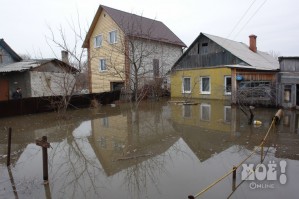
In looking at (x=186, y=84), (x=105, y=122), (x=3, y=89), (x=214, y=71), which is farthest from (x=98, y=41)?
→ (x=105, y=122)

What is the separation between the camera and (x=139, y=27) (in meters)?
24.6

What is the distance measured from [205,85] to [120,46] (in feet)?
28.3

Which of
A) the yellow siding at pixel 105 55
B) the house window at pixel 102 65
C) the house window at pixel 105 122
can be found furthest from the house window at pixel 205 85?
the house window at pixel 105 122

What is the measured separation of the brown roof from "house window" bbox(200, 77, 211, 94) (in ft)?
21.4

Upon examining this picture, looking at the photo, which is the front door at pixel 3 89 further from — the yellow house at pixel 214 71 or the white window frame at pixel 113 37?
the yellow house at pixel 214 71

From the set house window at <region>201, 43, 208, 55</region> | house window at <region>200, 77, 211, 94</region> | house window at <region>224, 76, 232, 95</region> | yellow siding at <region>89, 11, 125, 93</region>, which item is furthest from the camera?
yellow siding at <region>89, 11, 125, 93</region>

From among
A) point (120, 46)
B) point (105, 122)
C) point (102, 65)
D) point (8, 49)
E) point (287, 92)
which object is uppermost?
point (120, 46)

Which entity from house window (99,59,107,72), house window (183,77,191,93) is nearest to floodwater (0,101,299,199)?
house window (183,77,191,93)

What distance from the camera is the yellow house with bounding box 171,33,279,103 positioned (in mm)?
17922

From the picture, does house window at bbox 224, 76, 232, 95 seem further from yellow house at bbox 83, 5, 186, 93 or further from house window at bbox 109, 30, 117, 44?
house window at bbox 109, 30, 117, 44

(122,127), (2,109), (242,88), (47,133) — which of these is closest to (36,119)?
(2,109)

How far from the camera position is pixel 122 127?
10664mm

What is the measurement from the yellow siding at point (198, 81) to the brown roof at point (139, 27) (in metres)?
4.73

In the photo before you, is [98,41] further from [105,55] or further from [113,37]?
[113,37]
